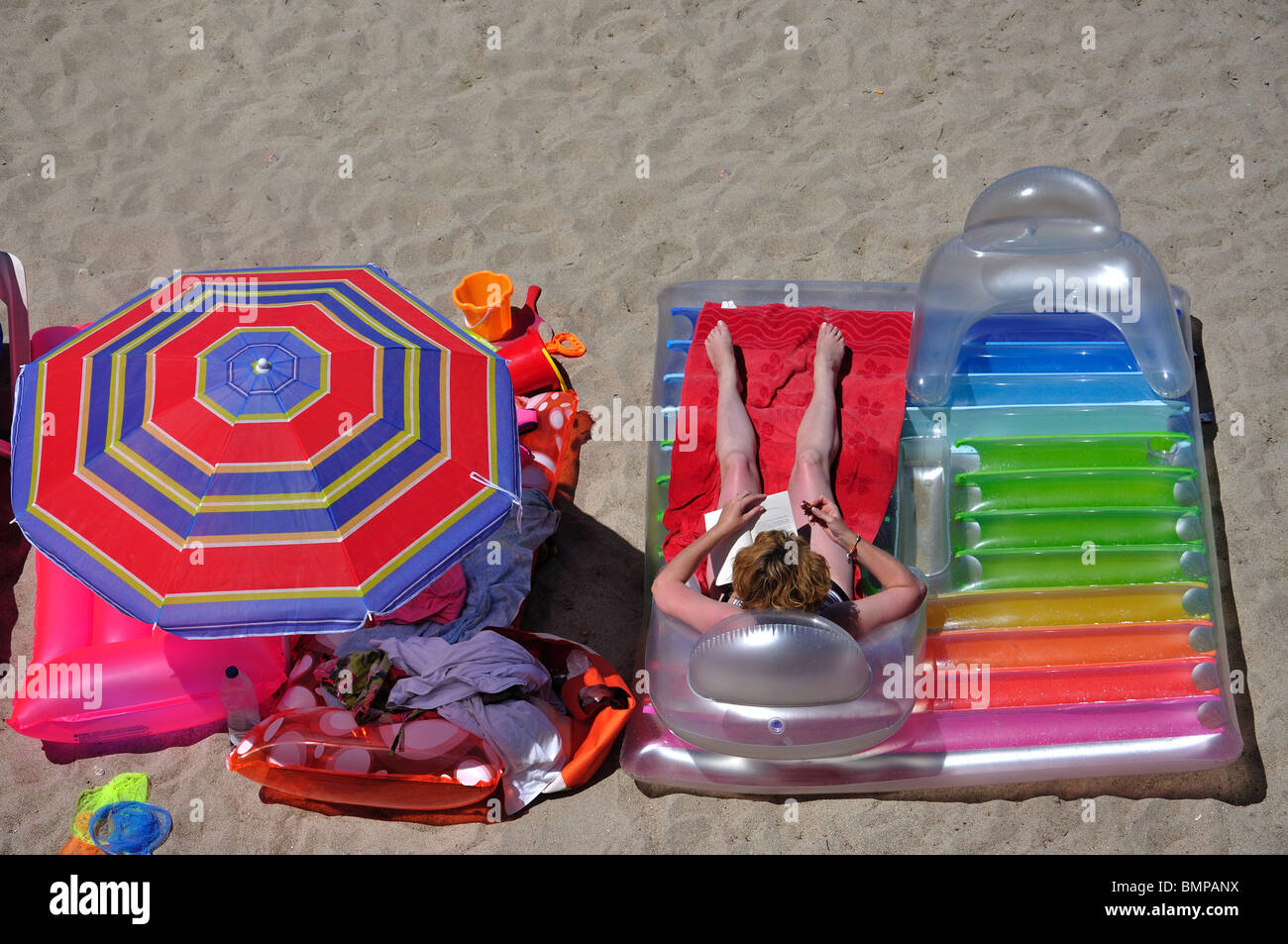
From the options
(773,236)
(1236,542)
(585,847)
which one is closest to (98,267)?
(773,236)

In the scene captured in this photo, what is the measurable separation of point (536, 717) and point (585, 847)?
0.50m

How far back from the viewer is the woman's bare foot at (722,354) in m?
4.87

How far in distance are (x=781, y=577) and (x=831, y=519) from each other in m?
0.55

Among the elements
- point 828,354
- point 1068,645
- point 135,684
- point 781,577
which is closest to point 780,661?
point 781,577

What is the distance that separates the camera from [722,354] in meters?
4.93

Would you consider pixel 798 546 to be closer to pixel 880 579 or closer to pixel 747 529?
pixel 880 579

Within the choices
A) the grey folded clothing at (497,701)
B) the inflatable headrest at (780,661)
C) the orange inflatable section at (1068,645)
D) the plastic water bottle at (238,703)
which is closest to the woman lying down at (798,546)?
the inflatable headrest at (780,661)

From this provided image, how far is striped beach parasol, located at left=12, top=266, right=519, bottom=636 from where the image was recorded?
3672 millimetres

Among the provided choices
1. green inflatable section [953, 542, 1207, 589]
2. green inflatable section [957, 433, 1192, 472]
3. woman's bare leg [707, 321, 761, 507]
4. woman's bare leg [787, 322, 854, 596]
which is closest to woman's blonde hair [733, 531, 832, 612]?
woman's bare leg [787, 322, 854, 596]

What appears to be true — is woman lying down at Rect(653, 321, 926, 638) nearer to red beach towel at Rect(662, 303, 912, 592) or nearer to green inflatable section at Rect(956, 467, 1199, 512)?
red beach towel at Rect(662, 303, 912, 592)

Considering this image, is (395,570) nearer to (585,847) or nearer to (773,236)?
→ (585,847)

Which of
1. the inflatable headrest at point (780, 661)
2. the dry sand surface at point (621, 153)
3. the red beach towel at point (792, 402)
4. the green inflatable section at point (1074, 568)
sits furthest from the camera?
the dry sand surface at point (621, 153)

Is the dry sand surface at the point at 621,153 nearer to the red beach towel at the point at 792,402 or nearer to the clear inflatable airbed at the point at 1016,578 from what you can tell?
the red beach towel at the point at 792,402

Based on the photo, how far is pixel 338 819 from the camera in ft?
14.0
